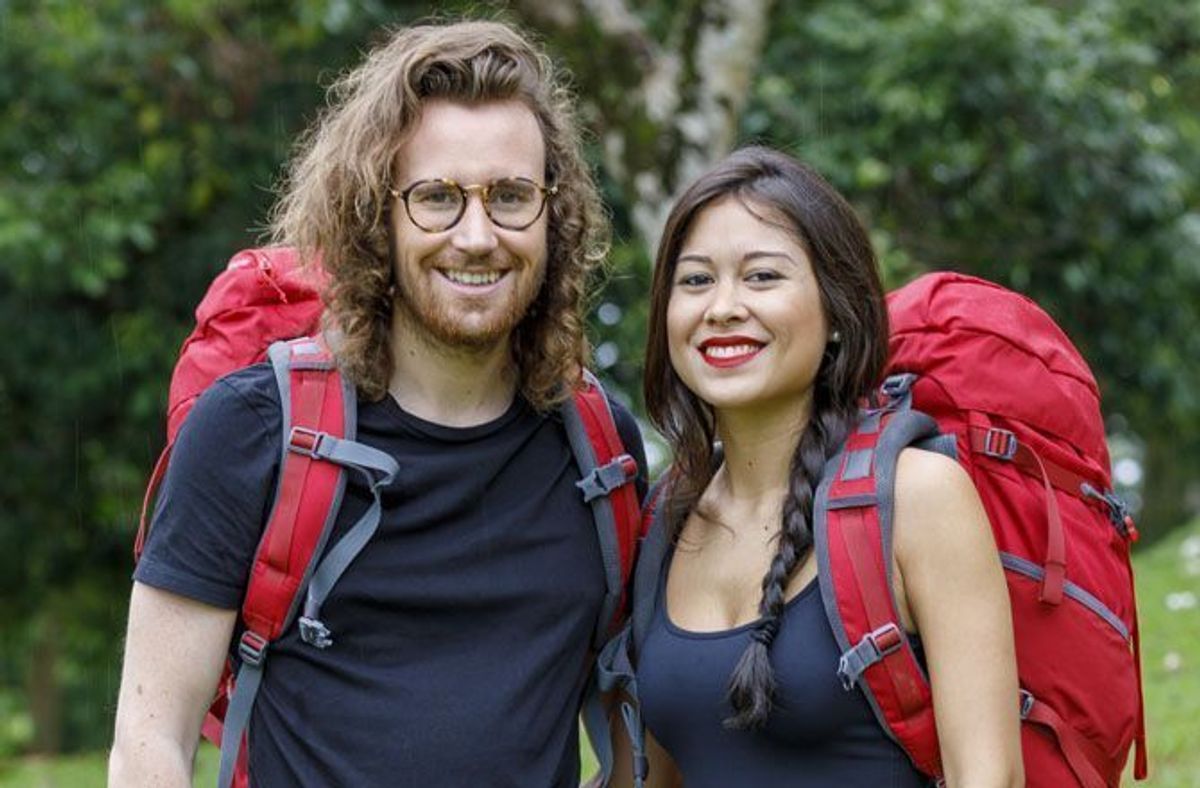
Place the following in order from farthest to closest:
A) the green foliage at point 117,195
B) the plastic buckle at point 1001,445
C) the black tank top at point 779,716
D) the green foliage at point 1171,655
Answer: the green foliage at point 117,195 < the green foliage at point 1171,655 < the plastic buckle at point 1001,445 < the black tank top at point 779,716

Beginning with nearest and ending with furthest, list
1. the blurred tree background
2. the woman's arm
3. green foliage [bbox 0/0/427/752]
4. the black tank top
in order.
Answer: the woman's arm
the black tank top
the blurred tree background
green foliage [bbox 0/0/427/752]

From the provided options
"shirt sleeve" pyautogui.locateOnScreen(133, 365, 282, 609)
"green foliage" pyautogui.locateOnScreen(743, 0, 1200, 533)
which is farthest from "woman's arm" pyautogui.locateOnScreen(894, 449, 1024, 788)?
"green foliage" pyautogui.locateOnScreen(743, 0, 1200, 533)

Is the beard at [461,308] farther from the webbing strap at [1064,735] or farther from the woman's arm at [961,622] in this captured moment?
the webbing strap at [1064,735]

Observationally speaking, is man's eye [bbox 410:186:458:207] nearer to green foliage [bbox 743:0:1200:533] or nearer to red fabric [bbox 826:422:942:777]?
red fabric [bbox 826:422:942:777]

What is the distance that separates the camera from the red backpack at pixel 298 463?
317 centimetres

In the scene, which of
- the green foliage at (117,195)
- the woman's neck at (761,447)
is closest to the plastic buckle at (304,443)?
the woman's neck at (761,447)

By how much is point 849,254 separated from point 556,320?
0.59 m

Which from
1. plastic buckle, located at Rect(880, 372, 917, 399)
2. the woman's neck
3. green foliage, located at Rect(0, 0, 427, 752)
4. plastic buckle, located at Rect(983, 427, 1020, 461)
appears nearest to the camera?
plastic buckle, located at Rect(983, 427, 1020, 461)

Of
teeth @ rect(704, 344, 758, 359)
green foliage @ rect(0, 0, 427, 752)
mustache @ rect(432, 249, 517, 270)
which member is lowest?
green foliage @ rect(0, 0, 427, 752)

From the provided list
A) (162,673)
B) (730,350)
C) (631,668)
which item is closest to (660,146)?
(730,350)

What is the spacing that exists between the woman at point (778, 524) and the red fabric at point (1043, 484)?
0.13 meters

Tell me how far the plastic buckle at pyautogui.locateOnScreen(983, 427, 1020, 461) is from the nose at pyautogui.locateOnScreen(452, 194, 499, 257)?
96 centimetres

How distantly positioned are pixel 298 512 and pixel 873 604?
3.27 feet

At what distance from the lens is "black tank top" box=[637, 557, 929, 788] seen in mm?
3160
